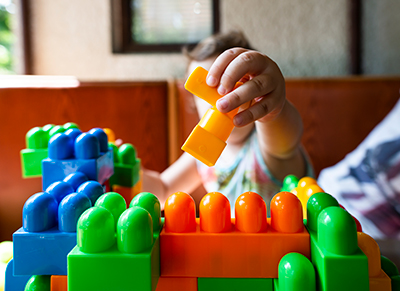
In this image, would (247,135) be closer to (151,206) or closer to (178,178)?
(178,178)

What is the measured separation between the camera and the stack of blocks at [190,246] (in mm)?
218

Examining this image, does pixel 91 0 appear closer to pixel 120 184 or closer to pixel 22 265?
pixel 120 184

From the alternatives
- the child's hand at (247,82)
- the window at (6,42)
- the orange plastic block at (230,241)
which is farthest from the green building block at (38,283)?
the window at (6,42)

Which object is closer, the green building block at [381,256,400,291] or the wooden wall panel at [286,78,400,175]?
the green building block at [381,256,400,291]

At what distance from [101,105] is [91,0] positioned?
17.5 inches

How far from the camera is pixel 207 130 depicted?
25 cm

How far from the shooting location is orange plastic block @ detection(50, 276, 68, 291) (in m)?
0.27

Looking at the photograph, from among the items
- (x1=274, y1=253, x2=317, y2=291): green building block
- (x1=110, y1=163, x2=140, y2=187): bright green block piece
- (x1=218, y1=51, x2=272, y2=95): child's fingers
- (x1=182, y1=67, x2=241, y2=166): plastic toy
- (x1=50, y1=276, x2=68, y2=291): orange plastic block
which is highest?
(x1=218, y1=51, x2=272, y2=95): child's fingers

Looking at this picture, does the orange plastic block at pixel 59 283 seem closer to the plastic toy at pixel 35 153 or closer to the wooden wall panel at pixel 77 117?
the plastic toy at pixel 35 153

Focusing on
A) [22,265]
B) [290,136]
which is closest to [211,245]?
[22,265]

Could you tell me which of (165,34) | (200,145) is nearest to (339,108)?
(165,34)

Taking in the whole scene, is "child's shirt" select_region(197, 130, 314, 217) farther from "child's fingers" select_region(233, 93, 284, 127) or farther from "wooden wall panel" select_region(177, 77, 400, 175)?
"child's fingers" select_region(233, 93, 284, 127)

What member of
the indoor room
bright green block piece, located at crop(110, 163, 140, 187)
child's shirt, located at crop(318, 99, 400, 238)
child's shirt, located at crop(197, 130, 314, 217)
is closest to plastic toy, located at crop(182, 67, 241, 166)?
the indoor room

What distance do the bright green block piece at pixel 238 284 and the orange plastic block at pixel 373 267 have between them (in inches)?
2.8
